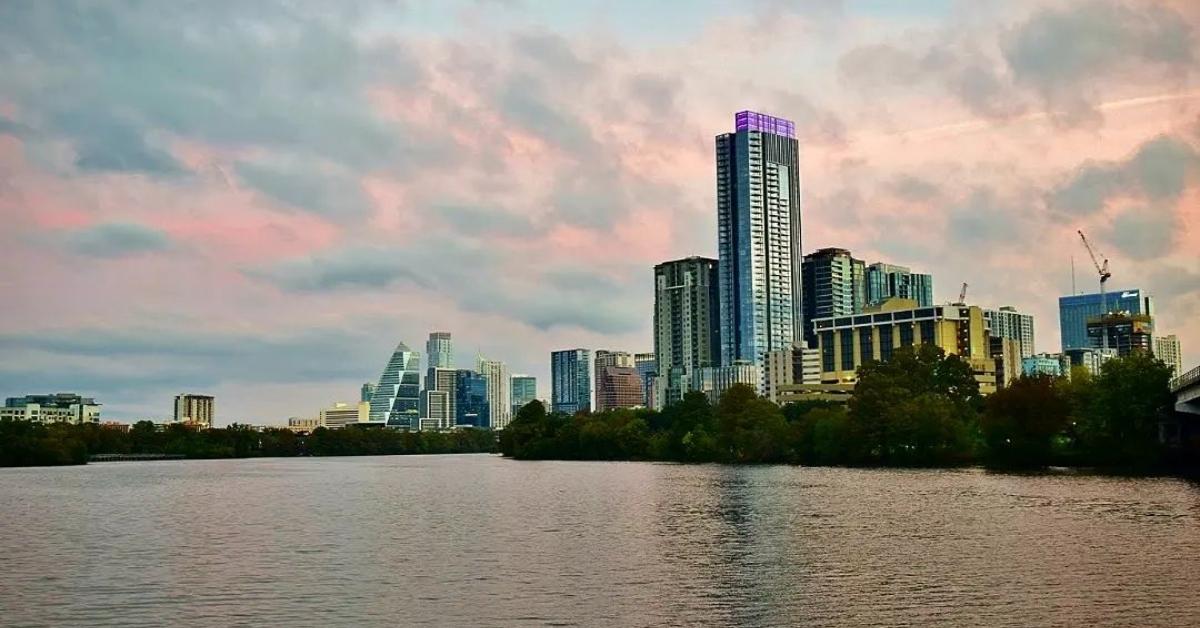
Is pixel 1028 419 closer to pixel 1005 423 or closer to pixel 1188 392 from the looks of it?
pixel 1005 423

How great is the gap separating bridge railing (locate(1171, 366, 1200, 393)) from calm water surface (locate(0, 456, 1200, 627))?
734 inches

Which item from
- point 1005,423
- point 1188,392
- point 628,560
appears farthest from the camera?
point 1005,423

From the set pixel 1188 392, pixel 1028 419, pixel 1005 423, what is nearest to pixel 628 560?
pixel 1188 392

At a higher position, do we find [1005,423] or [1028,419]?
[1028,419]

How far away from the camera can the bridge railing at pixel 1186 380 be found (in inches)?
4862

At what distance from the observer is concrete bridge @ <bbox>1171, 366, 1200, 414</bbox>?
123 meters

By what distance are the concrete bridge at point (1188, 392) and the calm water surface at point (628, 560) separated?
17.9 meters

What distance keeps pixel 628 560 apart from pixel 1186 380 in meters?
98.6

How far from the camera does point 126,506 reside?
107 meters

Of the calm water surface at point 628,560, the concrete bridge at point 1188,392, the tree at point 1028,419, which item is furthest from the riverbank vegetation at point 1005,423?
the calm water surface at point 628,560

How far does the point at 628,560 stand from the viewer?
59.6 meters

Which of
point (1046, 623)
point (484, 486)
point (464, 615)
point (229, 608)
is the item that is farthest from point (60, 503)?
point (1046, 623)

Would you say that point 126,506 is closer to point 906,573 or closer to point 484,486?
A: point 484,486

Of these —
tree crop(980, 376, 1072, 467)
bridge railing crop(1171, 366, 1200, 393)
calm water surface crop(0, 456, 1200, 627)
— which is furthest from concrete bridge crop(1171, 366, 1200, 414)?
tree crop(980, 376, 1072, 467)
